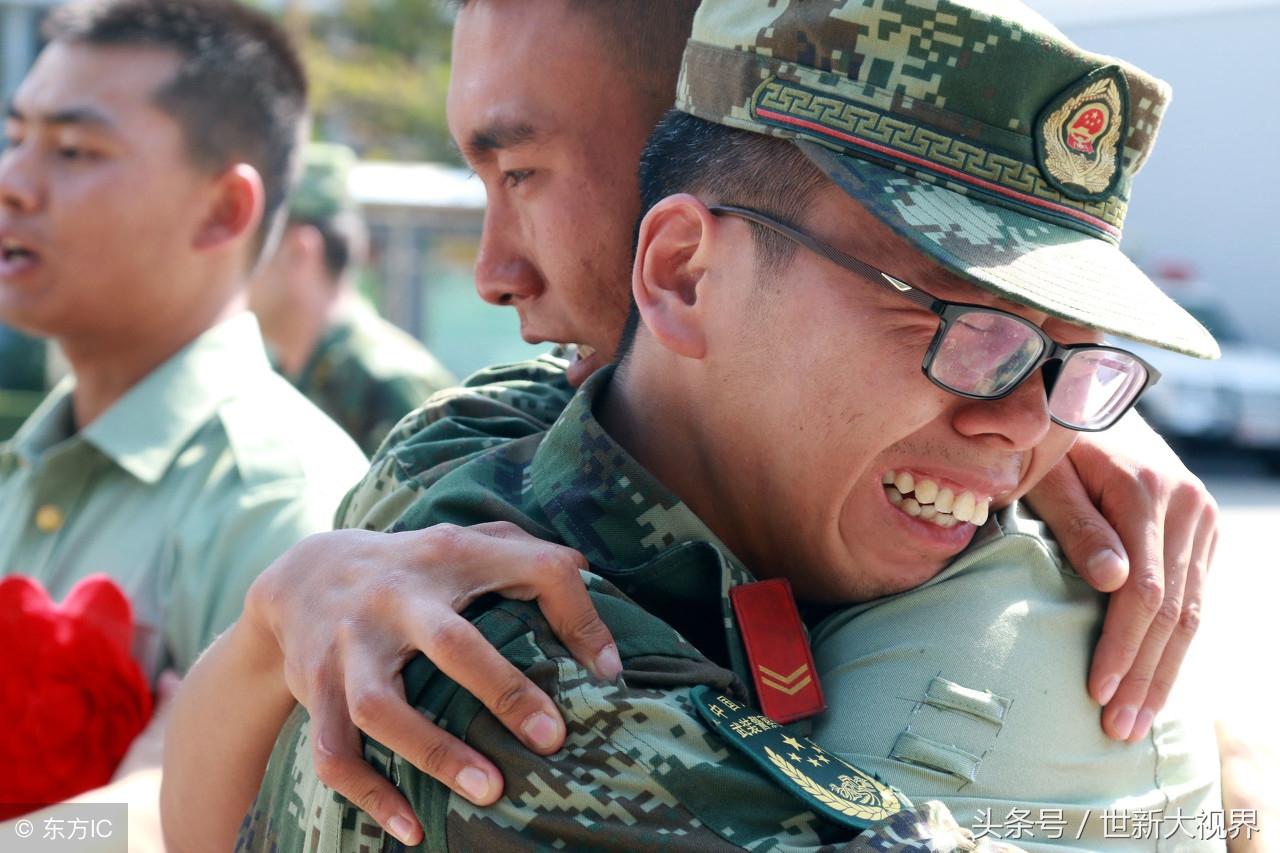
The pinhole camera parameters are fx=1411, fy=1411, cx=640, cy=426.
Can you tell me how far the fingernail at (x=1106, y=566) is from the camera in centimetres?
202

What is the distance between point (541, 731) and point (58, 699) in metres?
1.66

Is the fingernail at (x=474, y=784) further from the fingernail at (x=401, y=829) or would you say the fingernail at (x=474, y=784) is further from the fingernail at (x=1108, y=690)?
the fingernail at (x=1108, y=690)

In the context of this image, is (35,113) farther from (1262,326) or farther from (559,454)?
(1262,326)

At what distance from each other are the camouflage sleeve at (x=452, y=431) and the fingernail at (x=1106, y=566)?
2.92 feet

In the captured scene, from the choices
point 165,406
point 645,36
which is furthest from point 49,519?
point 645,36

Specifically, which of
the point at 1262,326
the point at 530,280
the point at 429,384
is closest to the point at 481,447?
the point at 530,280

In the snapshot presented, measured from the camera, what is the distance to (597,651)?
1567 mm

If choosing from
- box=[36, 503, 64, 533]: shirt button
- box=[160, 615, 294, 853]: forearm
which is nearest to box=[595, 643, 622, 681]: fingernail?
box=[160, 615, 294, 853]: forearm

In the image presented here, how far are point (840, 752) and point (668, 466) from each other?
0.47 metres

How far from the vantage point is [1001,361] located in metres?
1.73

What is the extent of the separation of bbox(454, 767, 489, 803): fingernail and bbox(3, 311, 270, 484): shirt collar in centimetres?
221

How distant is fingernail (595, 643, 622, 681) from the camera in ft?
5.08

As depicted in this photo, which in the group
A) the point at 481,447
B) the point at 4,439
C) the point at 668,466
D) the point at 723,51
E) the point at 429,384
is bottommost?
the point at 4,439

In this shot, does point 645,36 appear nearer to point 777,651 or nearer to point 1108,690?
point 777,651
